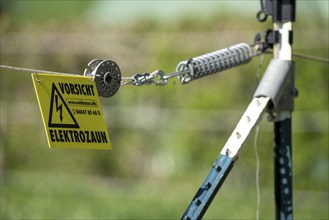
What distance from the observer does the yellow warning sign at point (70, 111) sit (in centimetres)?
199

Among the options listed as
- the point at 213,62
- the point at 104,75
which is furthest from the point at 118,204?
the point at 104,75

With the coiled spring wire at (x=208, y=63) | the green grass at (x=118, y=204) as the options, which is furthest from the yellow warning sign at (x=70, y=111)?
the green grass at (x=118, y=204)

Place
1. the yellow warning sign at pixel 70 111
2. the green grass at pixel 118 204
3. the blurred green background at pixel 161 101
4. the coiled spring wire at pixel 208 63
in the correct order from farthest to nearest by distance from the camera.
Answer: the blurred green background at pixel 161 101, the green grass at pixel 118 204, the coiled spring wire at pixel 208 63, the yellow warning sign at pixel 70 111

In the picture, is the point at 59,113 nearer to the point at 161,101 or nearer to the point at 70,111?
the point at 70,111

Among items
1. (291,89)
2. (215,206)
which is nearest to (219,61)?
(291,89)

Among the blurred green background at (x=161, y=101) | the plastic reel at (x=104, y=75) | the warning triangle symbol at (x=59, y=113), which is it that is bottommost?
the warning triangle symbol at (x=59, y=113)

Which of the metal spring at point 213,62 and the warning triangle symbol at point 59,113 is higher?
the metal spring at point 213,62

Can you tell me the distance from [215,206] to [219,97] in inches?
109

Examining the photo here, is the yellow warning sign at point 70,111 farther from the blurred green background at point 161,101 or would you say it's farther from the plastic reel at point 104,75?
the blurred green background at point 161,101

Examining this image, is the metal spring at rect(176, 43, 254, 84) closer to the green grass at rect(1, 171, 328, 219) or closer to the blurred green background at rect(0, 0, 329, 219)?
the green grass at rect(1, 171, 328, 219)

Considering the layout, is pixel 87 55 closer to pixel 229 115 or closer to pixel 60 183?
pixel 229 115

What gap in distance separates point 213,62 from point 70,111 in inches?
27.7

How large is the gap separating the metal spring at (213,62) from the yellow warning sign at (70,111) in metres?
0.50

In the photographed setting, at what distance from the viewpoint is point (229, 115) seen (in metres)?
6.89
